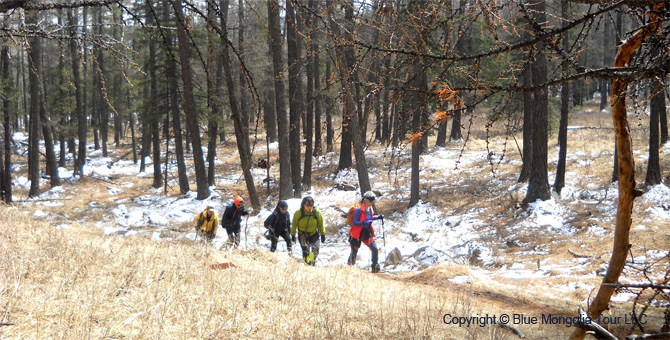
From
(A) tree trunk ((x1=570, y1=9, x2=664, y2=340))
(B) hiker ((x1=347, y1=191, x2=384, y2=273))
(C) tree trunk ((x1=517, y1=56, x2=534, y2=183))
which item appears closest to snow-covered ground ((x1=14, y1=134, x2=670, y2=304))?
(C) tree trunk ((x1=517, y1=56, x2=534, y2=183))

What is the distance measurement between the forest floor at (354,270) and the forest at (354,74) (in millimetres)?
514

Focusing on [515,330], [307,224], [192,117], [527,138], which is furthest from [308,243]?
[527,138]

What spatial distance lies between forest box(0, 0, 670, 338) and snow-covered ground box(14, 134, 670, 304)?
0.88m

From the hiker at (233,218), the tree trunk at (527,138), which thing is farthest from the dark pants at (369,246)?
the tree trunk at (527,138)

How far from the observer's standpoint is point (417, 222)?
635 inches

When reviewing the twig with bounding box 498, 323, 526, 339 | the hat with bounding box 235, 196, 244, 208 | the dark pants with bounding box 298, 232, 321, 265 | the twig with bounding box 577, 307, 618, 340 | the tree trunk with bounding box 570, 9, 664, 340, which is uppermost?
the tree trunk with bounding box 570, 9, 664, 340

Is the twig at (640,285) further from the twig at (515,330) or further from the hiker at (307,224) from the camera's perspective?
the hiker at (307,224)

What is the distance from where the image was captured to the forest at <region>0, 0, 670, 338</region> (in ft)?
8.49

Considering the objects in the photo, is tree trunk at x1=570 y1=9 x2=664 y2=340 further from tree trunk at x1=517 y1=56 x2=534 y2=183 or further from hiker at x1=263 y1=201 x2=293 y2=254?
tree trunk at x1=517 y1=56 x2=534 y2=183

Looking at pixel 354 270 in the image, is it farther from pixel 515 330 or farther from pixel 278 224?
pixel 515 330

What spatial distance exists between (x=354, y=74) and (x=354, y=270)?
538cm

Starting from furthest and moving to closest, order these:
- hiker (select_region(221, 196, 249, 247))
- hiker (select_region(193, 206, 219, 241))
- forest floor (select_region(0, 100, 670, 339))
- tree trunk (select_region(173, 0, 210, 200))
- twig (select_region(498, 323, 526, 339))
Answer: tree trunk (select_region(173, 0, 210, 200)) < hiker (select_region(221, 196, 249, 247)) < hiker (select_region(193, 206, 219, 241)) < twig (select_region(498, 323, 526, 339)) < forest floor (select_region(0, 100, 670, 339))

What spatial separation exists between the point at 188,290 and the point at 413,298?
9.65ft

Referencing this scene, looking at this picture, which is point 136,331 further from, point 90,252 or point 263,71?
point 263,71
